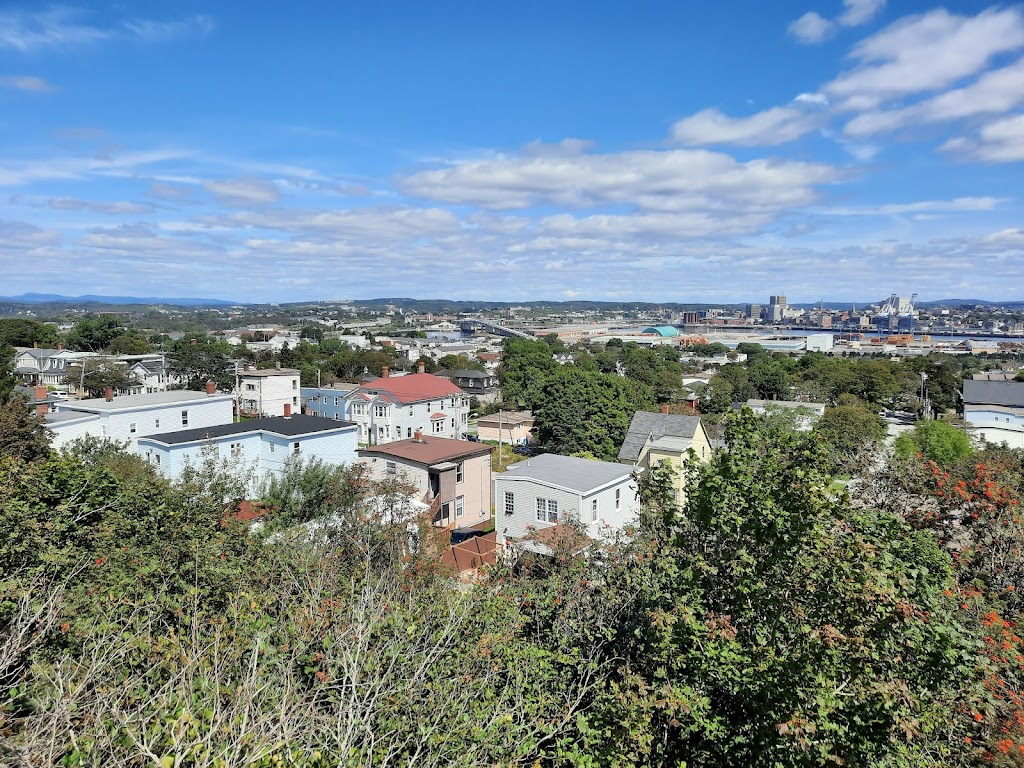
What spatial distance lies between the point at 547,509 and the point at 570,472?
6.30ft

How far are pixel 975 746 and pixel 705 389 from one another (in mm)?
53524

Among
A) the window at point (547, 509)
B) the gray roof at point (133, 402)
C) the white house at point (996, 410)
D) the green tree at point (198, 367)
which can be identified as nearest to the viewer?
the window at point (547, 509)

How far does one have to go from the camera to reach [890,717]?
574 cm

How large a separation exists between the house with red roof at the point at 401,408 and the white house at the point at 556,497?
19804 millimetres

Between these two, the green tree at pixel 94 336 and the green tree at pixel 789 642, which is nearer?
the green tree at pixel 789 642

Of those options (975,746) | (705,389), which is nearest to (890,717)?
(975,746)

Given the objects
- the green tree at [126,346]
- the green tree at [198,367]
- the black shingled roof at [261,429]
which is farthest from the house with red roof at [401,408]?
the green tree at [126,346]

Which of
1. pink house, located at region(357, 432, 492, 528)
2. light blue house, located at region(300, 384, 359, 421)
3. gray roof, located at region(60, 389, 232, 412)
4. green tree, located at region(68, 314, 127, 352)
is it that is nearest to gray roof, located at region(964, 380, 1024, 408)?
pink house, located at region(357, 432, 492, 528)

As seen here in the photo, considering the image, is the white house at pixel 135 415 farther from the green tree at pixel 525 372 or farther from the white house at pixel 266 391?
the green tree at pixel 525 372

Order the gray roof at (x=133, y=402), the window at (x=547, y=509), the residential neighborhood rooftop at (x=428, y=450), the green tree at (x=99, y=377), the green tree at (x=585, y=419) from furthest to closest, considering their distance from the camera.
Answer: the green tree at (x=99, y=377), the green tree at (x=585, y=419), the gray roof at (x=133, y=402), the residential neighborhood rooftop at (x=428, y=450), the window at (x=547, y=509)

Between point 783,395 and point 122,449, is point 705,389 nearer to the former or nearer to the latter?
point 783,395

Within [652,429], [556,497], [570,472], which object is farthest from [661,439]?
[556,497]

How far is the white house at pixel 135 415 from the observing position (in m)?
28.6

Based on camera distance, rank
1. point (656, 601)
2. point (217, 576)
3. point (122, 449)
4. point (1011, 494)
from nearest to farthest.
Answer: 1. point (656, 601)
2. point (217, 576)
3. point (1011, 494)
4. point (122, 449)
